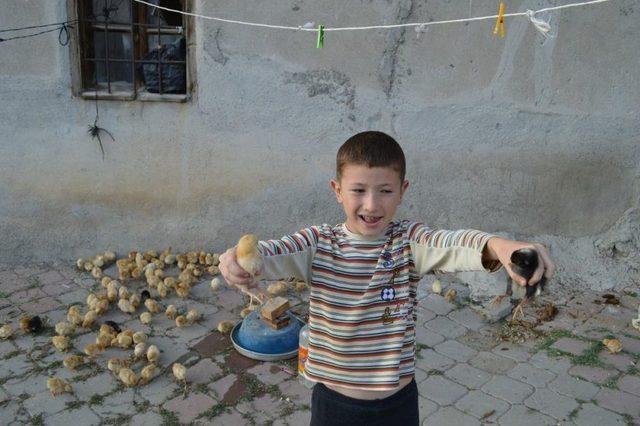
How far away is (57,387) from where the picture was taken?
11.2 ft

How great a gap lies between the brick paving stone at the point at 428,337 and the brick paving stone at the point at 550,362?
25.3 inches

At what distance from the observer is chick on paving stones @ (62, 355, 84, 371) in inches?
144

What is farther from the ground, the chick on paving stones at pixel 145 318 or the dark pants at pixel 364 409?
the dark pants at pixel 364 409

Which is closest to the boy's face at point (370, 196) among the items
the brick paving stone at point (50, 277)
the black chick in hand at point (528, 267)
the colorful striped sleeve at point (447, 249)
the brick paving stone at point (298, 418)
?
the colorful striped sleeve at point (447, 249)

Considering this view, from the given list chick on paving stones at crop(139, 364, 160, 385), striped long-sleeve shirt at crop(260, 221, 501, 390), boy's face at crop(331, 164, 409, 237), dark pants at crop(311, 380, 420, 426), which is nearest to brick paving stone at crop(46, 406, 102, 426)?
chick on paving stones at crop(139, 364, 160, 385)

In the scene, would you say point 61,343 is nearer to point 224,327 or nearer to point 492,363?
point 224,327

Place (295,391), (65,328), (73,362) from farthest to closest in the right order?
1. (65,328)
2. (73,362)
3. (295,391)

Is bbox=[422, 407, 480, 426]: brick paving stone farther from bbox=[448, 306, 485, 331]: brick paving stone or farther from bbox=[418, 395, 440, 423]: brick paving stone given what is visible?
bbox=[448, 306, 485, 331]: brick paving stone

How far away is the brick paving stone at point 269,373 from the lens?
3600mm

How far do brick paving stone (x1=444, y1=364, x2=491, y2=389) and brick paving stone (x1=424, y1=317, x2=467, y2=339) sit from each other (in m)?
0.43

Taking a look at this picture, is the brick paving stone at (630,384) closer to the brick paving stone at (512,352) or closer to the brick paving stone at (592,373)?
the brick paving stone at (592,373)

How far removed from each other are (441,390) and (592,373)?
1.03m

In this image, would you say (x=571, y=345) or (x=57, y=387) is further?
(x=571, y=345)

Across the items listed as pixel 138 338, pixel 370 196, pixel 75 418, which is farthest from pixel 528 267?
pixel 138 338
